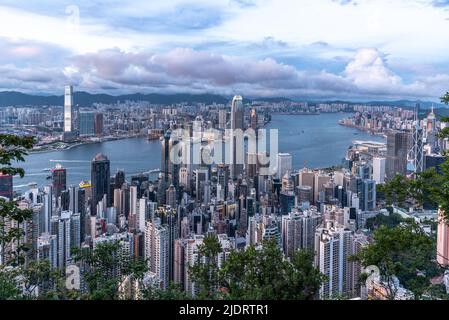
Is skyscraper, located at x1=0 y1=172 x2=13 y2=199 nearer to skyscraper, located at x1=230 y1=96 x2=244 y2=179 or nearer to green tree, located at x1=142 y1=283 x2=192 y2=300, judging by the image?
green tree, located at x1=142 y1=283 x2=192 y2=300

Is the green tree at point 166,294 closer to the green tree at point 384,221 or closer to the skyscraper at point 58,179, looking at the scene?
the green tree at point 384,221

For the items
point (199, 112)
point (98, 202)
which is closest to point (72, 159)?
point (98, 202)

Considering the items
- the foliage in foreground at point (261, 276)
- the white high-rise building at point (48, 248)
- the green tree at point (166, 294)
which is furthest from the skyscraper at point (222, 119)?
the green tree at point (166, 294)

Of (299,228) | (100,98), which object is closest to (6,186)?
(100,98)

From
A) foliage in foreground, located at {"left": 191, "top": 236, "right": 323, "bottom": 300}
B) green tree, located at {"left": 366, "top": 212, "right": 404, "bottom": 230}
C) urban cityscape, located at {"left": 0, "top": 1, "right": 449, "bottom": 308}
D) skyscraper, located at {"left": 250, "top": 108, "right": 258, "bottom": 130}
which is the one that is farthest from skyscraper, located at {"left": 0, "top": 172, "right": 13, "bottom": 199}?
green tree, located at {"left": 366, "top": 212, "right": 404, "bottom": 230}

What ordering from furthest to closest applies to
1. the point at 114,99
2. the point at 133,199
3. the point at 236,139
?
the point at 133,199 → the point at 236,139 → the point at 114,99

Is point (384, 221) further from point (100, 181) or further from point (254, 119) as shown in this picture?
point (100, 181)
